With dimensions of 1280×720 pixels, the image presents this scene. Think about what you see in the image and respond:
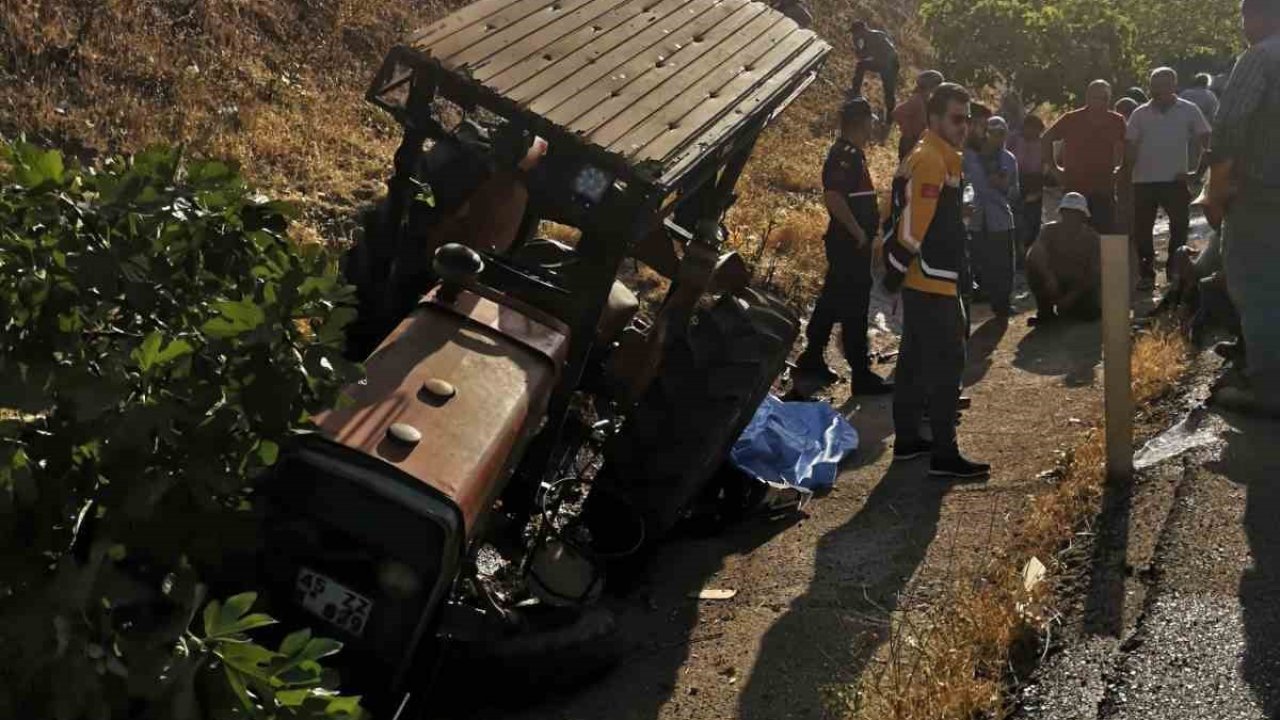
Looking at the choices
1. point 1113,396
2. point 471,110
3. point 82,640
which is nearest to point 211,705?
point 82,640

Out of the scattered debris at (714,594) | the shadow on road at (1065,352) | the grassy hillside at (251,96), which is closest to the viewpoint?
the scattered debris at (714,594)

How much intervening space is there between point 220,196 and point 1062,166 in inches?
391

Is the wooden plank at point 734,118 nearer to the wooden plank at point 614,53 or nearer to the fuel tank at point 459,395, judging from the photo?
the wooden plank at point 614,53


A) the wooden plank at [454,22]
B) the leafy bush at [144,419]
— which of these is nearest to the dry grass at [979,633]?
the leafy bush at [144,419]

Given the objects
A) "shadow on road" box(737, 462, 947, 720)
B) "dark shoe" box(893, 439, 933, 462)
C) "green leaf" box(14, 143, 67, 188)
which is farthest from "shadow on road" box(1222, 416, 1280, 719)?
"green leaf" box(14, 143, 67, 188)

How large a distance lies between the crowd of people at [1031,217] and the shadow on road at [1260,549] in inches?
15.4

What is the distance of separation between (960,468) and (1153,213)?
588cm

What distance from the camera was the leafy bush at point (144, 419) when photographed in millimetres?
3338

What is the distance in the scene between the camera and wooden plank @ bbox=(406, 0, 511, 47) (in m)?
5.84

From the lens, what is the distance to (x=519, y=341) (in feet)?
17.7

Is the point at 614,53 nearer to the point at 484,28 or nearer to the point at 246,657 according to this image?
the point at 484,28

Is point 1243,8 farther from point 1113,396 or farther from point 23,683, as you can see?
point 23,683

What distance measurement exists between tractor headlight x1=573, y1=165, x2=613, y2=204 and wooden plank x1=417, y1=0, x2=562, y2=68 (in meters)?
0.62

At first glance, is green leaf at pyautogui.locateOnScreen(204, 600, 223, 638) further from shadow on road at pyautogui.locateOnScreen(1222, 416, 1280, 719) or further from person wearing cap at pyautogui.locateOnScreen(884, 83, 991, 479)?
person wearing cap at pyautogui.locateOnScreen(884, 83, 991, 479)
